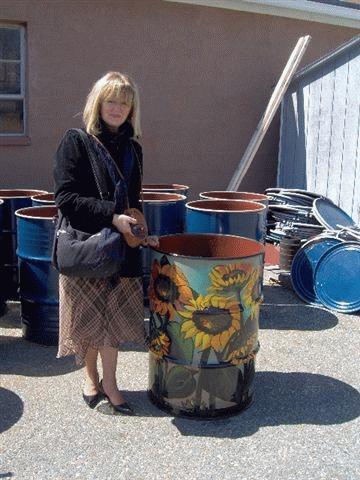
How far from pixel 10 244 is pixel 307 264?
2838 mm

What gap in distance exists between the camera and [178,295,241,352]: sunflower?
3523 mm

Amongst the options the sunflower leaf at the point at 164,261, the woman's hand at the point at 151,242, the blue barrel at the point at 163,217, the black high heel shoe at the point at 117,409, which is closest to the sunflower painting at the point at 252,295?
the sunflower leaf at the point at 164,261

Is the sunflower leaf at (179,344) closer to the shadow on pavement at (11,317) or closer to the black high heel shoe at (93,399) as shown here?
the black high heel shoe at (93,399)

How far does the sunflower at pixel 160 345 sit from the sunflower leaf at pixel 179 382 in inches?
4.7

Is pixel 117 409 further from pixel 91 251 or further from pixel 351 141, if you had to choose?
pixel 351 141

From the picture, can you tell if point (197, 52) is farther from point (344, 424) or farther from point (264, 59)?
point (344, 424)

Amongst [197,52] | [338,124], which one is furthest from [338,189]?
[197,52]

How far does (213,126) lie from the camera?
8.54 m

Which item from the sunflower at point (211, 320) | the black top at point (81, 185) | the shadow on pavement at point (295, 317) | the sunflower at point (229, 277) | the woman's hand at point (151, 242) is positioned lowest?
the shadow on pavement at point (295, 317)

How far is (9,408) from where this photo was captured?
149 inches

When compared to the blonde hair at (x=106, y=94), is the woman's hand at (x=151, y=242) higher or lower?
lower

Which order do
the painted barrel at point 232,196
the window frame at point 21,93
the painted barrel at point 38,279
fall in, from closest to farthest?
the painted barrel at point 38,279, the painted barrel at point 232,196, the window frame at point 21,93

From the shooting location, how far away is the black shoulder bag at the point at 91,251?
3328mm

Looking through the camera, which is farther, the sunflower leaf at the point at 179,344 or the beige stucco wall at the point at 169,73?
the beige stucco wall at the point at 169,73
